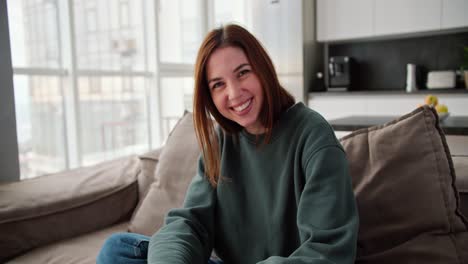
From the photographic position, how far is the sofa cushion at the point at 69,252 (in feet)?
4.66

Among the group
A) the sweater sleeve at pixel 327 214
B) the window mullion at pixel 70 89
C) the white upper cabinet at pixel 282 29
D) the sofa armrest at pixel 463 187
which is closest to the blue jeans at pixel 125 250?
the sweater sleeve at pixel 327 214

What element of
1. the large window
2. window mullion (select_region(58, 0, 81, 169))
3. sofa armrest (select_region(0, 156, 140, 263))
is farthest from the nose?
window mullion (select_region(58, 0, 81, 169))

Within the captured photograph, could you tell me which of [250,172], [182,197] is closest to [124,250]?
[250,172]

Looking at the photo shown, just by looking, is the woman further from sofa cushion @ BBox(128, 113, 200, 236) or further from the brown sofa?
sofa cushion @ BBox(128, 113, 200, 236)

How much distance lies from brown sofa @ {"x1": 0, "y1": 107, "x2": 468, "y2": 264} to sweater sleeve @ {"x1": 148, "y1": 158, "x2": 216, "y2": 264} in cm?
37

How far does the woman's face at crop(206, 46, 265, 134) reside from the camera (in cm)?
107

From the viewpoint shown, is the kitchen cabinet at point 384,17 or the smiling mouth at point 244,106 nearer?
the smiling mouth at point 244,106

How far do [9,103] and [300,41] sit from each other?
303 cm

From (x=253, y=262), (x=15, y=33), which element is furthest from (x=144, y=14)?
(x=253, y=262)

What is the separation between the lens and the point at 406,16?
395 centimetres

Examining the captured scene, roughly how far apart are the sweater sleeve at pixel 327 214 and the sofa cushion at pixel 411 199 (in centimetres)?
16

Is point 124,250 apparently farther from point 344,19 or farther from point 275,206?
point 344,19

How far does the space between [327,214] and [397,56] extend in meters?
3.93

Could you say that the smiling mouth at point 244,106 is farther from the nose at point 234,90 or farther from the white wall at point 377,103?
the white wall at point 377,103
